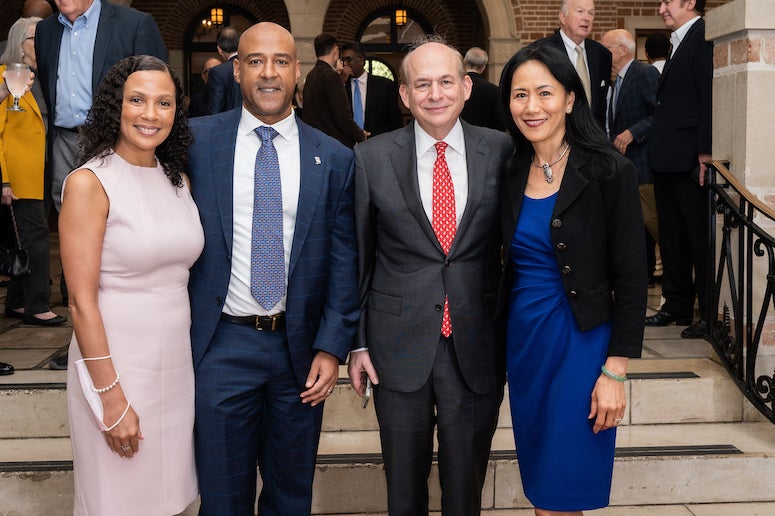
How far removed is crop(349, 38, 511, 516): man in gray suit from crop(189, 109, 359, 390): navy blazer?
6 cm

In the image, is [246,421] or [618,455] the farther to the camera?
[618,455]

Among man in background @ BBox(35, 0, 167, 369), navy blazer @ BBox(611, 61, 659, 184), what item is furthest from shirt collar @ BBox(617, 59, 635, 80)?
man in background @ BBox(35, 0, 167, 369)

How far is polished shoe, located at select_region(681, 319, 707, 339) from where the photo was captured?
479 cm

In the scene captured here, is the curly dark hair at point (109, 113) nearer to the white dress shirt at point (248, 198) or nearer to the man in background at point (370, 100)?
the white dress shirt at point (248, 198)

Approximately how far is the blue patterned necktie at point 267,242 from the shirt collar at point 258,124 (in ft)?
0.43

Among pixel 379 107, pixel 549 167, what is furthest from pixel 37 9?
pixel 549 167

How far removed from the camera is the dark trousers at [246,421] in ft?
8.04

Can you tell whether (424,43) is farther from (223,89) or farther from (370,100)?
(370,100)

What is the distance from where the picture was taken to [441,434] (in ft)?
8.34

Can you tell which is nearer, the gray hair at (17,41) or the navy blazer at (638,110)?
the gray hair at (17,41)

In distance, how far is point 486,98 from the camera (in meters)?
6.44

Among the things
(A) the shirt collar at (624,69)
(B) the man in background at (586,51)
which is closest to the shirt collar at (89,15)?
(B) the man in background at (586,51)

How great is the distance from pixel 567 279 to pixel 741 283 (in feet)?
6.70

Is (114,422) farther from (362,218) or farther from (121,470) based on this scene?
(362,218)
